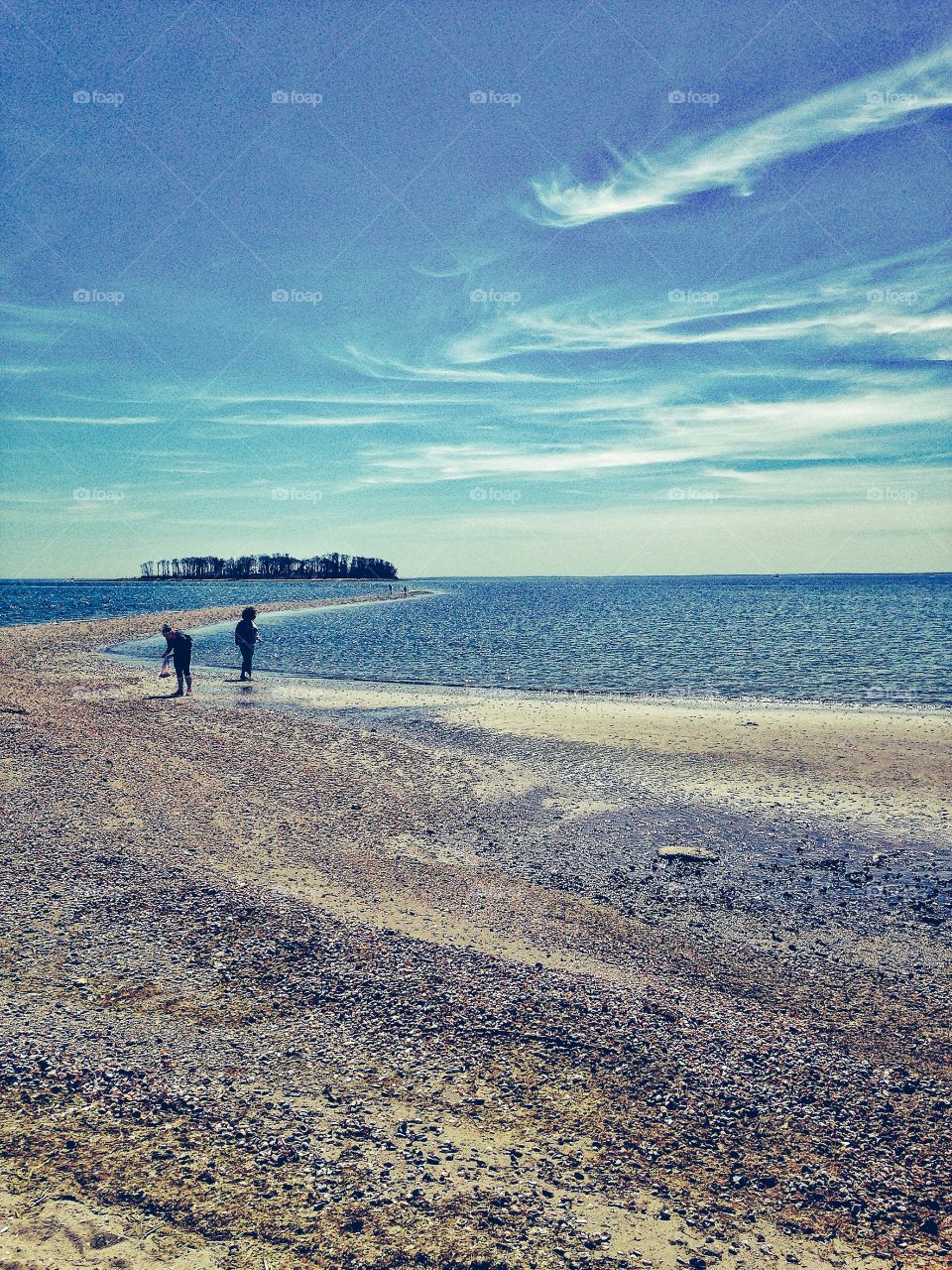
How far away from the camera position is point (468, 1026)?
23.0ft

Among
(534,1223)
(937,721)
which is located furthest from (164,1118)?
(937,721)

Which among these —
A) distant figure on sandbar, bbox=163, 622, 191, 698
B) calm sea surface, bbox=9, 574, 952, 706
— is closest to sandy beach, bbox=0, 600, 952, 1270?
distant figure on sandbar, bbox=163, 622, 191, 698

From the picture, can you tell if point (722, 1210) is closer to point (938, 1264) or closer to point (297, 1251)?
point (938, 1264)

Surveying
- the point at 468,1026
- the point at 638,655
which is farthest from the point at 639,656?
the point at 468,1026

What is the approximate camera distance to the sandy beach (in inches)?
194

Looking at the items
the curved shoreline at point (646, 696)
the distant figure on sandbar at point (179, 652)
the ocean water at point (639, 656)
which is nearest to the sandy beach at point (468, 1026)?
the distant figure on sandbar at point (179, 652)

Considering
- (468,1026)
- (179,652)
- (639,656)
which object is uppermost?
(179,652)

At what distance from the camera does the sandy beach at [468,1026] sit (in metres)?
4.92

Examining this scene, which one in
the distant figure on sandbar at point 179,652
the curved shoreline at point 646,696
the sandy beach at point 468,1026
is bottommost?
Answer: the sandy beach at point 468,1026

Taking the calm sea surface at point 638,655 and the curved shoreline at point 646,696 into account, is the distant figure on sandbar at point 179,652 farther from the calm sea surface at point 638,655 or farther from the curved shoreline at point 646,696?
the calm sea surface at point 638,655

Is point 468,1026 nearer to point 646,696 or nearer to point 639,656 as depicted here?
point 646,696

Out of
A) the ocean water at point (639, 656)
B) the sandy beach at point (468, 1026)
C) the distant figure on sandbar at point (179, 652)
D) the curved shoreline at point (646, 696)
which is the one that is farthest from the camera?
the ocean water at point (639, 656)

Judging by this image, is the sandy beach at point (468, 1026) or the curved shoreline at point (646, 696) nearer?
the sandy beach at point (468, 1026)

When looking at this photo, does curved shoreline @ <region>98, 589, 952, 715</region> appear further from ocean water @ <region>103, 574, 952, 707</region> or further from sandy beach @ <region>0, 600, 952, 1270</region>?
sandy beach @ <region>0, 600, 952, 1270</region>
